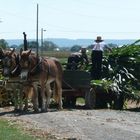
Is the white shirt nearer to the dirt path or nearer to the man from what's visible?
the man

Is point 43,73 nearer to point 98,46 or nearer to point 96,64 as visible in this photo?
point 98,46

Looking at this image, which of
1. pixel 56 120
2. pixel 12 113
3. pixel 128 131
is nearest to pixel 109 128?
pixel 128 131

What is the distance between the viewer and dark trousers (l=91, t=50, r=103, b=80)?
22016mm

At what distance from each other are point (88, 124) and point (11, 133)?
7.77ft

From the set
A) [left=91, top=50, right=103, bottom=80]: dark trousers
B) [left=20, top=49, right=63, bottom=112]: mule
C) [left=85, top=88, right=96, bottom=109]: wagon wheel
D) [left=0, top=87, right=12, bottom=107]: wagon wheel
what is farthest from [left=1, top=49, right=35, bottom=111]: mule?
[left=91, top=50, right=103, bottom=80]: dark trousers

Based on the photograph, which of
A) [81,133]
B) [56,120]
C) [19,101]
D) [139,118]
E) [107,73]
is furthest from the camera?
[107,73]

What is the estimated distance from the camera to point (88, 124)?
15.3 m

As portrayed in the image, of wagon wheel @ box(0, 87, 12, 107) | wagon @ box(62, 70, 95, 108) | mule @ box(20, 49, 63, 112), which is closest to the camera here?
mule @ box(20, 49, 63, 112)

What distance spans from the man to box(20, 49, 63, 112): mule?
8.10 feet

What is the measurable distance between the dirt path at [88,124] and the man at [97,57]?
3347 millimetres

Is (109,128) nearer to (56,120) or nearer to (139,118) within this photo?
(56,120)

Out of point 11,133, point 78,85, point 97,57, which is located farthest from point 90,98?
point 11,133

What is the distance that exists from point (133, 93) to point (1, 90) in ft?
15.6

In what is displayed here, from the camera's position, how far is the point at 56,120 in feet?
52.9
